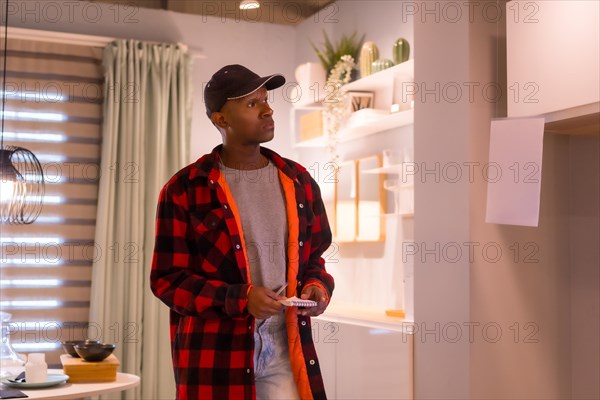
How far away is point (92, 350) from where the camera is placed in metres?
2.85

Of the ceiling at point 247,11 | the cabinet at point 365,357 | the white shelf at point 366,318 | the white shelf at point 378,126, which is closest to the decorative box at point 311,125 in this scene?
the white shelf at point 378,126

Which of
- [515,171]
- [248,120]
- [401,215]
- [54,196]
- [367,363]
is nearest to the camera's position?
[248,120]

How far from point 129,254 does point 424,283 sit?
2.35m

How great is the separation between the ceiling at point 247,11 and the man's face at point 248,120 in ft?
10.1

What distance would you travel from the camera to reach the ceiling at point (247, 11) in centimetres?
493

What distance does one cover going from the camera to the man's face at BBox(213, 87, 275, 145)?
6.26ft

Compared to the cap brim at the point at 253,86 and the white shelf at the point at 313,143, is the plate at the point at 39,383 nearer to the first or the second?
the cap brim at the point at 253,86

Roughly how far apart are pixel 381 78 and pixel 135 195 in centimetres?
165

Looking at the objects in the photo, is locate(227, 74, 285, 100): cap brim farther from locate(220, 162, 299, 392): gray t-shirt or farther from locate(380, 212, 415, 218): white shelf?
locate(380, 212, 415, 218): white shelf

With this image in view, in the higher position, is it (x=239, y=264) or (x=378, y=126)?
(x=378, y=126)

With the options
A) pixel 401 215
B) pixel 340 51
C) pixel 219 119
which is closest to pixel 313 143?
pixel 340 51

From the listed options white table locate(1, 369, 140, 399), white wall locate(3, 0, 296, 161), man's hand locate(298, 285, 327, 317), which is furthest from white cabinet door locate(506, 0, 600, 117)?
white wall locate(3, 0, 296, 161)

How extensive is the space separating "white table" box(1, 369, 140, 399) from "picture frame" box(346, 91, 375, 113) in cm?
196

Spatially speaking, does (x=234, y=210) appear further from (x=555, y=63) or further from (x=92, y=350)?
(x=92, y=350)
